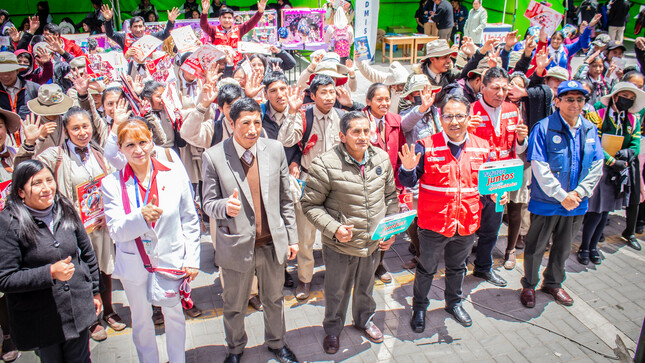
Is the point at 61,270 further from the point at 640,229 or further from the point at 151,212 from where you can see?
the point at 640,229

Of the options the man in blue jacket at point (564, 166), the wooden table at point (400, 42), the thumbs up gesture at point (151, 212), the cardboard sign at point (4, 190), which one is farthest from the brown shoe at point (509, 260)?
the wooden table at point (400, 42)

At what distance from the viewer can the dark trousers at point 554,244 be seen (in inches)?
192

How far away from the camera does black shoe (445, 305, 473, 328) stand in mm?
4668

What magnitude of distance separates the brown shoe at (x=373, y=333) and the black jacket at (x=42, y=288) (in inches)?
95.1

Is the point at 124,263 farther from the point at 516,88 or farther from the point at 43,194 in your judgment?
the point at 516,88

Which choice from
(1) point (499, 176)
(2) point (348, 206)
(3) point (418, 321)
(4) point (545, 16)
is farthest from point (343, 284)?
(4) point (545, 16)

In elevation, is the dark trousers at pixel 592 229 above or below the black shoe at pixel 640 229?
above

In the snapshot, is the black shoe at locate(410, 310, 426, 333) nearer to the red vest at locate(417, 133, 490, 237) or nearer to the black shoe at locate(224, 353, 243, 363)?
the red vest at locate(417, 133, 490, 237)

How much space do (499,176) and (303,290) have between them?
7.77 ft

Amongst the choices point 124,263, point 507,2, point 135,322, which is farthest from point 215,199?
point 507,2

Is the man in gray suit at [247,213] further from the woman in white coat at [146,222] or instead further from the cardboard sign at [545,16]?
the cardboard sign at [545,16]

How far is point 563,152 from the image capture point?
4.69 meters

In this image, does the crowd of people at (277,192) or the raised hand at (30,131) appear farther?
the raised hand at (30,131)

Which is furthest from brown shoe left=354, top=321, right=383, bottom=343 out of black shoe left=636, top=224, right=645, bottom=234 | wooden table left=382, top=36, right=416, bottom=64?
wooden table left=382, top=36, right=416, bottom=64
